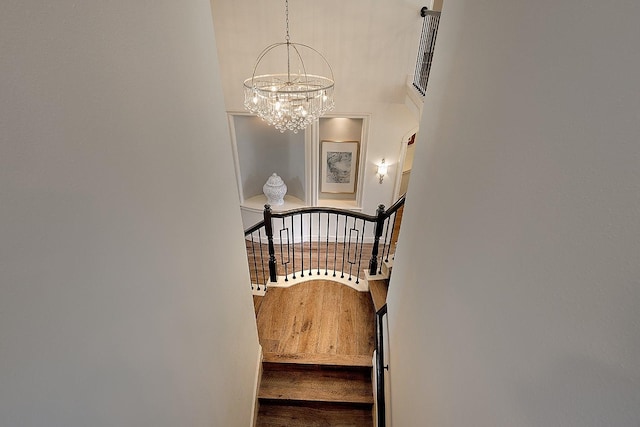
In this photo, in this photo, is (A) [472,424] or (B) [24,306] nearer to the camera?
(B) [24,306]

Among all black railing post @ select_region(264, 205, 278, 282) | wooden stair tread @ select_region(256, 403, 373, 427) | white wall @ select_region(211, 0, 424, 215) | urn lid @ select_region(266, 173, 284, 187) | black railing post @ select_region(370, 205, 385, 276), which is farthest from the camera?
urn lid @ select_region(266, 173, 284, 187)

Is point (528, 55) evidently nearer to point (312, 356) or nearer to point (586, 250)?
point (586, 250)

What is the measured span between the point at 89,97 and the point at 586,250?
1018 mm

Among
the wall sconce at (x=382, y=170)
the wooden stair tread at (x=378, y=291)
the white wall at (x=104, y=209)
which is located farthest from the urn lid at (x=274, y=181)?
the white wall at (x=104, y=209)

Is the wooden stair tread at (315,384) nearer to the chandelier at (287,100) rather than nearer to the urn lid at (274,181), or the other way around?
the chandelier at (287,100)

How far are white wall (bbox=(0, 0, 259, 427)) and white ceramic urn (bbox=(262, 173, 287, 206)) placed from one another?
4.81 m

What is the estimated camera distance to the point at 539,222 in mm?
688

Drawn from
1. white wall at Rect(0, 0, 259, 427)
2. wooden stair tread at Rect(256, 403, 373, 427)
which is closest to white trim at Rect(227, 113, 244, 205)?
wooden stair tread at Rect(256, 403, 373, 427)

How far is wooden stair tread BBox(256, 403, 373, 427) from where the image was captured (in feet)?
8.85

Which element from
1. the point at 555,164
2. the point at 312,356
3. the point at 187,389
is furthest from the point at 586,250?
the point at 312,356

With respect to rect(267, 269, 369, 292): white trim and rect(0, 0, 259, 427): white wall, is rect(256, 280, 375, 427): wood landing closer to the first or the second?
rect(267, 269, 369, 292): white trim

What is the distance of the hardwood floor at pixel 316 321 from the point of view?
3.06 m

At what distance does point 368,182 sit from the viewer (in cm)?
601

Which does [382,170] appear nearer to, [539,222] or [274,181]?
[274,181]
